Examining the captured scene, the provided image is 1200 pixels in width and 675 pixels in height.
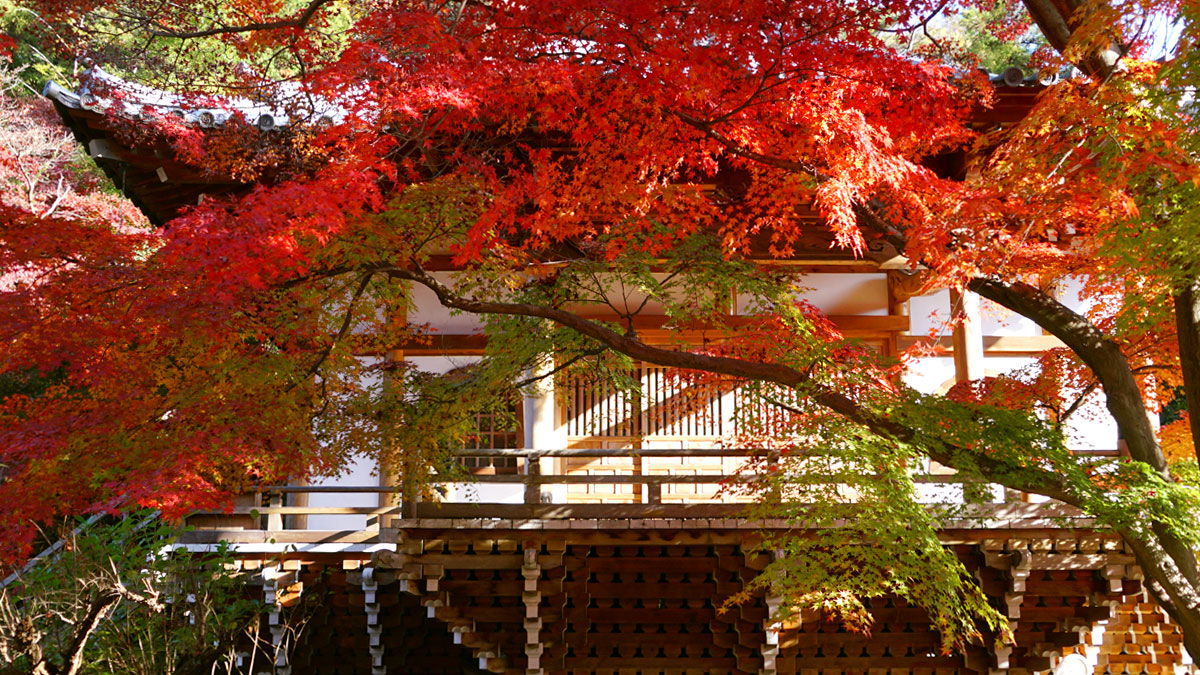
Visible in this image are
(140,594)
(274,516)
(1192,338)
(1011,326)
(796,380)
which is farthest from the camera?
(1011,326)

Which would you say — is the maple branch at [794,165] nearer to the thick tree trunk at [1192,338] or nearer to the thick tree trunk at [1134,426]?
the thick tree trunk at [1134,426]

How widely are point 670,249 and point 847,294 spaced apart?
167 inches

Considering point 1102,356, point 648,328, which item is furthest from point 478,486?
point 1102,356

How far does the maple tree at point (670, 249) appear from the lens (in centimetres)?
545

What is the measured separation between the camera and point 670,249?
23.6 feet

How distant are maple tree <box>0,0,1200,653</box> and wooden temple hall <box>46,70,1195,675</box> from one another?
952mm

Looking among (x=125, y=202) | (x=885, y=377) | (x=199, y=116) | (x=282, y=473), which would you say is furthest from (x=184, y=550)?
(x=125, y=202)

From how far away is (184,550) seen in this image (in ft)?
26.7

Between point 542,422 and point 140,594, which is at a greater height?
point 542,422

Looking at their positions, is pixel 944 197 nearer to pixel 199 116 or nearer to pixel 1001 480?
pixel 1001 480

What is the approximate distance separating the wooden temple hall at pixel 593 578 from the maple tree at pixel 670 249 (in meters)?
0.95

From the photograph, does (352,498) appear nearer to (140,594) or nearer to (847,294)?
(140,594)

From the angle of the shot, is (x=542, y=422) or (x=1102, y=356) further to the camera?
(x=542, y=422)

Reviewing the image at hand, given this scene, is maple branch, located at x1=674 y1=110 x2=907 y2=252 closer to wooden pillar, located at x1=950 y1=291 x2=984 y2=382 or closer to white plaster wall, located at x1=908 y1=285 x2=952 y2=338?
wooden pillar, located at x1=950 y1=291 x2=984 y2=382
